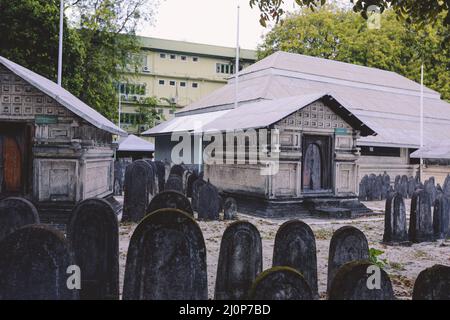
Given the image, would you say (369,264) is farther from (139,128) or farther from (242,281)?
(139,128)

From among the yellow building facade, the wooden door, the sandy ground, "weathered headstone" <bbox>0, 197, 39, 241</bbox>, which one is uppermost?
the yellow building facade

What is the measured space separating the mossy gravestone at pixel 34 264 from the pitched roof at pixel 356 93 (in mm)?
23184

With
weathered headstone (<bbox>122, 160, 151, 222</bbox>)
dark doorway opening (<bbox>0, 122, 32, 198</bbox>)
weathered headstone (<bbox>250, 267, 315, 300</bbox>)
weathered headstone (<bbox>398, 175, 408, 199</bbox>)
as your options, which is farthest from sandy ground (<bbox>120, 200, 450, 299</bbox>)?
weathered headstone (<bbox>398, 175, 408, 199</bbox>)

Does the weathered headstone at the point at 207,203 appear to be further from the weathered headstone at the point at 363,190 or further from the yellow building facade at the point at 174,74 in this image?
the yellow building facade at the point at 174,74

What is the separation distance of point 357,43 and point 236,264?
3858 cm

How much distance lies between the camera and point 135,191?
1230cm

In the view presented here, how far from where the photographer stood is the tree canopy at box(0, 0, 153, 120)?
20.9 meters

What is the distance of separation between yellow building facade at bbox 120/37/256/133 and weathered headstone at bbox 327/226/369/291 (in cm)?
4019

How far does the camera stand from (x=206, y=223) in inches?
503

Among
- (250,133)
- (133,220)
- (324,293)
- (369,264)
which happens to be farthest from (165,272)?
(250,133)

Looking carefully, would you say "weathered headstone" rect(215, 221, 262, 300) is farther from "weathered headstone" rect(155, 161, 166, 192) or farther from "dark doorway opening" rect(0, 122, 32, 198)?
"weathered headstone" rect(155, 161, 166, 192)

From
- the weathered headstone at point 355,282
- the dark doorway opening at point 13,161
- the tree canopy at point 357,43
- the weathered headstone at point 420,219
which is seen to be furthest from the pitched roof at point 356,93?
the weathered headstone at point 355,282

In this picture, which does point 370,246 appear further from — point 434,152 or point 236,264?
point 434,152

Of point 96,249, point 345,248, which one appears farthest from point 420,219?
point 96,249
